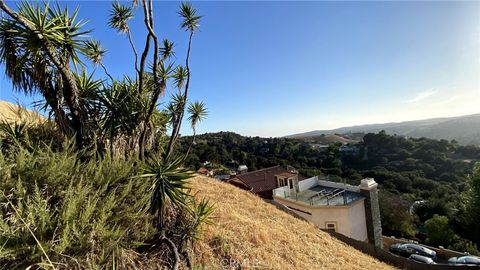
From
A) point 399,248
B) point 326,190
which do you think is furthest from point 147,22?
point 399,248

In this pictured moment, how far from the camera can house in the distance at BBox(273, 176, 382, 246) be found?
14.5 metres

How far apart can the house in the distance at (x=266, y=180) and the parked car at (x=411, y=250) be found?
271 inches

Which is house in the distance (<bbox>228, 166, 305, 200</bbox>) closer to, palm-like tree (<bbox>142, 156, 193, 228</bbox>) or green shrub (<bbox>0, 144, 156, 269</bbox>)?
palm-like tree (<bbox>142, 156, 193, 228</bbox>)

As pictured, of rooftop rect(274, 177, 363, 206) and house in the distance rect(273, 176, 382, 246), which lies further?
rooftop rect(274, 177, 363, 206)

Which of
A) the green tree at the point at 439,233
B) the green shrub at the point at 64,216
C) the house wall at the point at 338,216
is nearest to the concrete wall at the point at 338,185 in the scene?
the house wall at the point at 338,216

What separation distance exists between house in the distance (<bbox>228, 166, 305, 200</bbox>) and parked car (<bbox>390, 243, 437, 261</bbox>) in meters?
6.89

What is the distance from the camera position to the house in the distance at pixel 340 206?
1448 cm

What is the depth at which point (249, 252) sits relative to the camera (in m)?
5.65

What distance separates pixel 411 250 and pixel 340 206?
219 inches

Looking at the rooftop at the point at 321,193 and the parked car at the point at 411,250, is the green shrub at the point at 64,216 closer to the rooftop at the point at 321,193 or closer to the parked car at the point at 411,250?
the rooftop at the point at 321,193

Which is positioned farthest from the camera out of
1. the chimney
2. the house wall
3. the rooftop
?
the chimney

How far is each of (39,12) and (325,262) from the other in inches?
298

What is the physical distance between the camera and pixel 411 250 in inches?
623

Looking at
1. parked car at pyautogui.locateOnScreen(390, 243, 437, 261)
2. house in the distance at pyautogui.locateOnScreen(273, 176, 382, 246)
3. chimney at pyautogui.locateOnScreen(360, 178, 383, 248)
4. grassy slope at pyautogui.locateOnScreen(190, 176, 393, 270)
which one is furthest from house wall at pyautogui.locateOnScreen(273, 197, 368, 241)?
grassy slope at pyautogui.locateOnScreen(190, 176, 393, 270)
